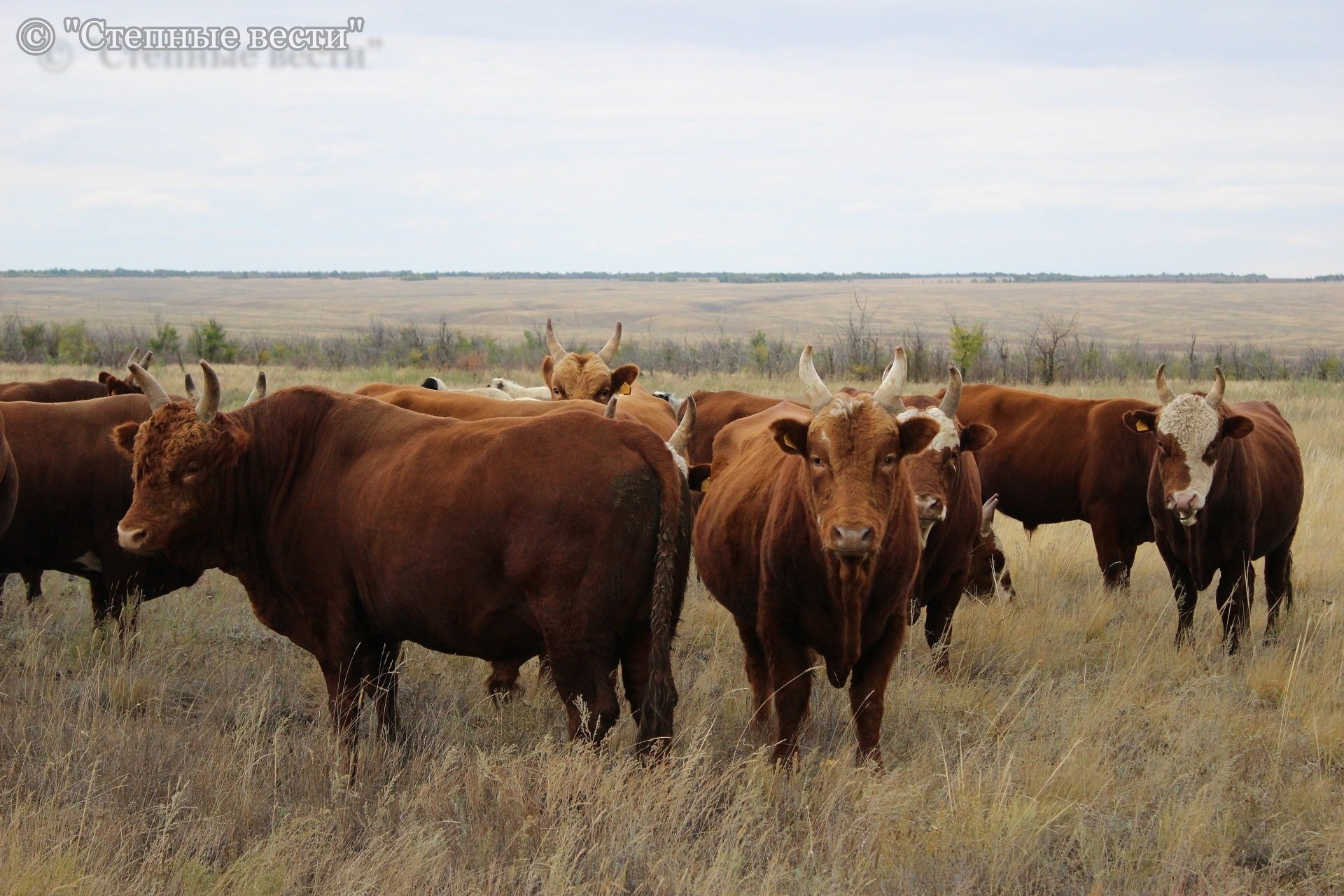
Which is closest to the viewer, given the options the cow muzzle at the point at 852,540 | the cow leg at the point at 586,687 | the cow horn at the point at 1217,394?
the cow muzzle at the point at 852,540

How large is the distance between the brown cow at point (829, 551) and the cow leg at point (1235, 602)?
11.4ft

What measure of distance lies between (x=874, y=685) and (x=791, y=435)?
4.04 ft

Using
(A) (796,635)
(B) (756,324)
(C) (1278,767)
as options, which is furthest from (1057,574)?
(B) (756,324)

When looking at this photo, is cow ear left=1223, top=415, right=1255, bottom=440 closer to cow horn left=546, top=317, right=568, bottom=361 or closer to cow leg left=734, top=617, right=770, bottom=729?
Answer: cow leg left=734, top=617, right=770, bottom=729

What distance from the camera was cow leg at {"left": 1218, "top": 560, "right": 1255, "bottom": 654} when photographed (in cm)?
787

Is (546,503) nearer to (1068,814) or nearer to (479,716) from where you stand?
(479,716)

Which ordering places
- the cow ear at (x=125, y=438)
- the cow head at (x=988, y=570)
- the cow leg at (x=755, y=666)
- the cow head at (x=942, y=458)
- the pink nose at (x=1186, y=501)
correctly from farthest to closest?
the cow head at (x=988, y=570) → the pink nose at (x=1186, y=501) → the cow head at (x=942, y=458) → the cow leg at (x=755, y=666) → the cow ear at (x=125, y=438)

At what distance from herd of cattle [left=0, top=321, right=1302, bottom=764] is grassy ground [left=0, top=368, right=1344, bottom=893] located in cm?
33

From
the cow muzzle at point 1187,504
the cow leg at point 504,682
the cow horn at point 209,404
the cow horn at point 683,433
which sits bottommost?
the cow leg at point 504,682

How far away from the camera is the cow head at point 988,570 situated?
9.23m

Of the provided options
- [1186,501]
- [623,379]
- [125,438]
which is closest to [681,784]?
[125,438]

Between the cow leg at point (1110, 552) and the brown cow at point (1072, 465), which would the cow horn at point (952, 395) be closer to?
the brown cow at point (1072, 465)

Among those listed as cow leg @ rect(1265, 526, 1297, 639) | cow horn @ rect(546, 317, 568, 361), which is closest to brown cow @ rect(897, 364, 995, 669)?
cow leg @ rect(1265, 526, 1297, 639)

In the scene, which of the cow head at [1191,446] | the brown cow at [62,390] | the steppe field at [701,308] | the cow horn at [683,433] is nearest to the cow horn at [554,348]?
the brown cow at [62,390]
